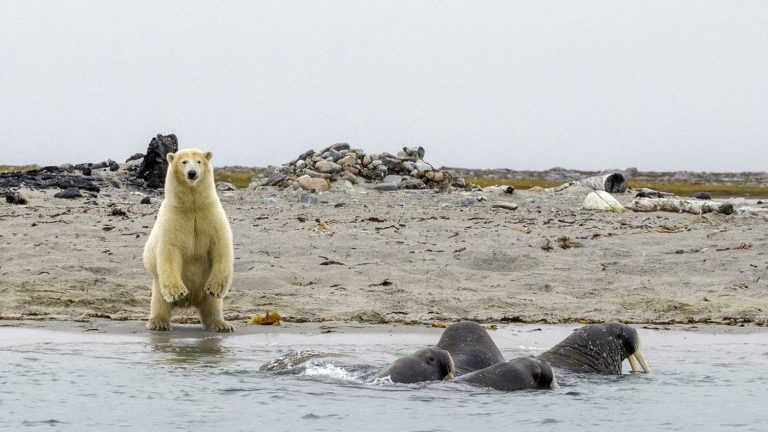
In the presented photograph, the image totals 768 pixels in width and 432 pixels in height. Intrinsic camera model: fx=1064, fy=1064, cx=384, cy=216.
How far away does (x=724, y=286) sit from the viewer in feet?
39.8

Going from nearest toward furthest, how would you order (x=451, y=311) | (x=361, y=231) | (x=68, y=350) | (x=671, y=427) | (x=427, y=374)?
1. (x=671, y=427)
2. (x=427, y=374)
3. (x=68, y=350)
4. (x=451, y=311)
5. (x=361, y=231)

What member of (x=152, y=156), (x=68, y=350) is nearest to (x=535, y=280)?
(x=68, y=350)

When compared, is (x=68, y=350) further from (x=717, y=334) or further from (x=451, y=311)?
(x=717, y=334)

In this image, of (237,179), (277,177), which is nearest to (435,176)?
(277,177)

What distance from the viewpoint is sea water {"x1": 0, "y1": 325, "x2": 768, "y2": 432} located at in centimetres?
598

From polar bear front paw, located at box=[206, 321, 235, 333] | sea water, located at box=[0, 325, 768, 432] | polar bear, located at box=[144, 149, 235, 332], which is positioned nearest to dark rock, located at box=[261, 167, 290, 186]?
polar bear, located at box=[144, 149, 235, 332]

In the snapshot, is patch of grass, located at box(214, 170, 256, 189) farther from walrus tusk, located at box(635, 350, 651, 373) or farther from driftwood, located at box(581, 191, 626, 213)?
walrus tusk, located at box(635, 350, 651, 373)

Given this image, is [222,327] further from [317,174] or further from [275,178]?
[275,178]

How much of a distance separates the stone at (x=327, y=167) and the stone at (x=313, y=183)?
2.75 feet

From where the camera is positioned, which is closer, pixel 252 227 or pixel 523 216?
pixel 252 227

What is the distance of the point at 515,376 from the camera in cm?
684

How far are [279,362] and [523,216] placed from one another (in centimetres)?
1094

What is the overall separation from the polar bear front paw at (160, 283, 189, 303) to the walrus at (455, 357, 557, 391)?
3224 mm

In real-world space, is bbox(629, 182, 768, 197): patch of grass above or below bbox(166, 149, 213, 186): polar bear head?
below
